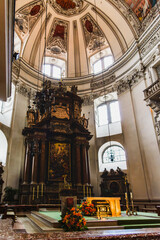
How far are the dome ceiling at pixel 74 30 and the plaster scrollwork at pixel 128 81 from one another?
2.96 meters

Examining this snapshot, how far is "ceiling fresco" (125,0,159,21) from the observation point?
1331cm

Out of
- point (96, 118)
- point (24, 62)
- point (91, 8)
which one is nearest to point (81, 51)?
point (91, 8)

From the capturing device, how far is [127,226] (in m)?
4.88

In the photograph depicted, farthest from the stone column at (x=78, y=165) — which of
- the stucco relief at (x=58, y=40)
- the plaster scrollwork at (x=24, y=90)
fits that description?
the stucco relief at (x=58, y=40)

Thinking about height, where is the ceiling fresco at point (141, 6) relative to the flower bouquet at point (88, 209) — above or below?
above

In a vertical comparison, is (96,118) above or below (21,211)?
above

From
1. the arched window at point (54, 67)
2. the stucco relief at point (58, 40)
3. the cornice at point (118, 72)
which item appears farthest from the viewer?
the arched window at point (54, 67)

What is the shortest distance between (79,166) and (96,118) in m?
5.24

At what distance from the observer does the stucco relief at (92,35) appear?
59.2ft

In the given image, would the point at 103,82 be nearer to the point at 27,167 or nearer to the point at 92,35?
the point at 92,35

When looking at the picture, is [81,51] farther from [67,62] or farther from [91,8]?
[91,8]

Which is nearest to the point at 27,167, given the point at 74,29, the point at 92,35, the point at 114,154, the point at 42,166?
the point at 42,166

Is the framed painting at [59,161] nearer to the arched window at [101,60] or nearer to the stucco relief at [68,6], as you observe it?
the arched window at [101,60]

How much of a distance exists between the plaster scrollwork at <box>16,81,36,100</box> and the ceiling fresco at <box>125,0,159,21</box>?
10.4m
